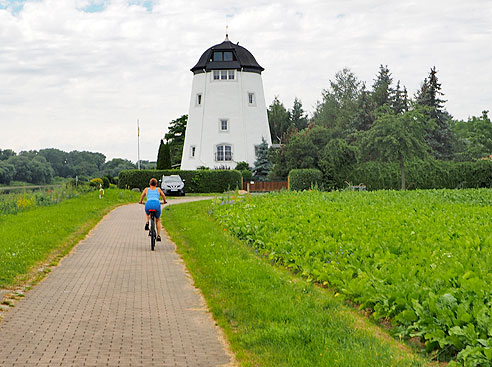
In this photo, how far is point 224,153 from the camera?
2437 inches

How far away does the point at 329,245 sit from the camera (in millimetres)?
11742

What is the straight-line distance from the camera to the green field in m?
6.53

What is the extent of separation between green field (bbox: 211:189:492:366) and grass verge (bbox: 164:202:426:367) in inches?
12.9

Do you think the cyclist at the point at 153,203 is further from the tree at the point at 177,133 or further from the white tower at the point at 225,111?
the tree at the point at 177,133

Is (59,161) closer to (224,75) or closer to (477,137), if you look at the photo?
(224,75)

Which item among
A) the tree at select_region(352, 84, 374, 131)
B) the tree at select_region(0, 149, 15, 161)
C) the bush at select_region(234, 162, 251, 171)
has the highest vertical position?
the tree at select_region(352, 84, 374, 131)

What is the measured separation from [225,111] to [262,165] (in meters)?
7.34

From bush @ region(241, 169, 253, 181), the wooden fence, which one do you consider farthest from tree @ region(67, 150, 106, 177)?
the wooden fence

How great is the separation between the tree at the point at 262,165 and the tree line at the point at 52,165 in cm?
2346

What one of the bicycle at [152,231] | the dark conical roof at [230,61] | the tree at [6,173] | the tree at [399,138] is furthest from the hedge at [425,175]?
the tree at [6,173]

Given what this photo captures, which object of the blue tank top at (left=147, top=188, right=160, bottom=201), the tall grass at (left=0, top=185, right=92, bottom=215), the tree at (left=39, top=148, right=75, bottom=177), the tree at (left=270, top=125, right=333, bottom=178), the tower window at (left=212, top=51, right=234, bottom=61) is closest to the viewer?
the blue tank top at (left=147, top=188, right=160, bottom=201)

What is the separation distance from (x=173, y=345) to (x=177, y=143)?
75.8 meters

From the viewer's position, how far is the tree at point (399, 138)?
43469mm

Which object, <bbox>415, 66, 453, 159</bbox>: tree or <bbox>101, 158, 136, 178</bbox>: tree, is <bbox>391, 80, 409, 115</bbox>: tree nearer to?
<bbox>415, 66, 453, 159</bbox>: tree
